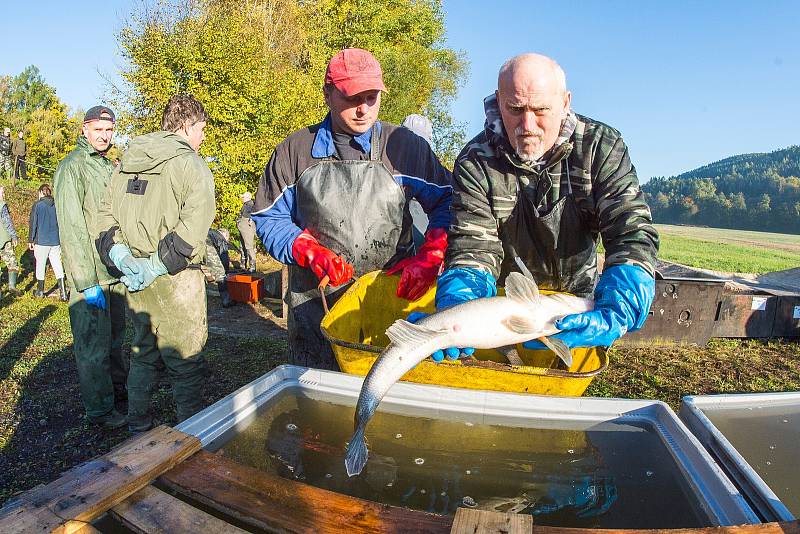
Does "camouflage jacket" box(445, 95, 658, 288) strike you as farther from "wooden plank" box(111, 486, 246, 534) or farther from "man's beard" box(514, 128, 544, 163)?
"wooden plank" box(111, 486, 246, 534)

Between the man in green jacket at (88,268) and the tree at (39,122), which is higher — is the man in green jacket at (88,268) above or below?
below

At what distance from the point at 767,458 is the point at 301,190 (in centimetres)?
285

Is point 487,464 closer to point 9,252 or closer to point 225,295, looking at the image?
point 225,295

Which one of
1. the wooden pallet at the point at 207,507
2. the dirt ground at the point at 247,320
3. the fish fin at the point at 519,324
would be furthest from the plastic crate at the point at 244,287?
the wooden pallet at the point at 207,507

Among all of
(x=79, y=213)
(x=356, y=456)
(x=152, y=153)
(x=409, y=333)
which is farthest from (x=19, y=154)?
(x=356, y=456)

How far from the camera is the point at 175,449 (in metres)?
1.61

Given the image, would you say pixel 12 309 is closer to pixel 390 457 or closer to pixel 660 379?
pixel 390 457

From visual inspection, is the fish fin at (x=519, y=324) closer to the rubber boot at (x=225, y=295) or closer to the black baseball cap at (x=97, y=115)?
the black baseball cap at (x=97, y=115)

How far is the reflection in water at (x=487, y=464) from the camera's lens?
1.70 meters

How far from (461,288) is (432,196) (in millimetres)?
1281

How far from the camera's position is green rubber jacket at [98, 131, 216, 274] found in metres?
3.62

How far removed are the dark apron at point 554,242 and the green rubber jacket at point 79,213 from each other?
341 centimetres

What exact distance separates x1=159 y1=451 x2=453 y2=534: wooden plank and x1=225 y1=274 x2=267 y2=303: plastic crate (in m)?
7.78

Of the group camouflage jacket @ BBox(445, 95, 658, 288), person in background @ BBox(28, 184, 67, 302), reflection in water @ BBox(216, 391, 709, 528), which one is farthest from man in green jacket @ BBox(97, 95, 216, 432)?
person in background @ BBox(28, 184, 67, 302)
